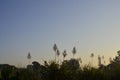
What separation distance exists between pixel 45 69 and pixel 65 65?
157cm

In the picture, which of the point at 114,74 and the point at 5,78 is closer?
the point at 5,78

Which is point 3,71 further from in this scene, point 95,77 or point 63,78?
point 95,77

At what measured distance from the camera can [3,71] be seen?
21938 millimetres

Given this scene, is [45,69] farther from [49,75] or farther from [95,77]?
[95,77]

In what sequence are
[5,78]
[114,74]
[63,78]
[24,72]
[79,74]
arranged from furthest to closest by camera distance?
[114,74]
[79,74]
[63,78]
[24,72]
[5,78]

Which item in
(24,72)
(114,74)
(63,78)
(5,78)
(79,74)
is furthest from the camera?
(114,74)

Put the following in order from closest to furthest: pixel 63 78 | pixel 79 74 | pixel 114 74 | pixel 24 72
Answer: pixel 24 72
pixel 63 78
pixel 79 74
pixel 114 74

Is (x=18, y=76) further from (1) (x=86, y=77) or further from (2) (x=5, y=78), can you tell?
(1) (x=86, y=77)

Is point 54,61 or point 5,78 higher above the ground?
point 54,61

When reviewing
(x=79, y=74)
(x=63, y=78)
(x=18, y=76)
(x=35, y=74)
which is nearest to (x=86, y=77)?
(x=79, y=74)

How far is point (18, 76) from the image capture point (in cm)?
2203

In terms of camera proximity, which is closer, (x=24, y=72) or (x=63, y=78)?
(x=24, y=72)

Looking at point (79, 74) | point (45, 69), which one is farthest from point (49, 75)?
point (79, 74)

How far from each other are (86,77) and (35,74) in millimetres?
4429
